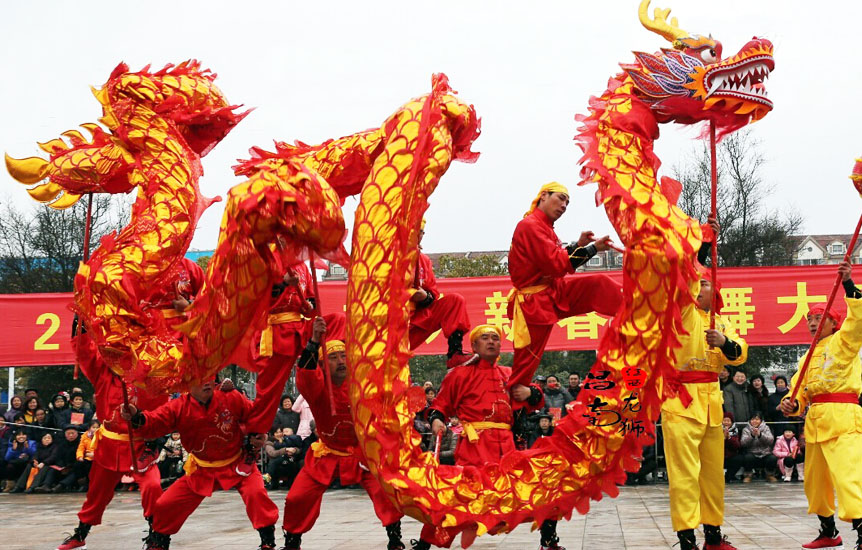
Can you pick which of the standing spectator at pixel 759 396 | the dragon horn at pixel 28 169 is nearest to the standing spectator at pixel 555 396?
the standing spectator at pixel 759 396

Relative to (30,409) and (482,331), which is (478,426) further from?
(30,409)

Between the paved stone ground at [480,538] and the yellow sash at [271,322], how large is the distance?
169cm

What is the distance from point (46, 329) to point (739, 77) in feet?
35.9

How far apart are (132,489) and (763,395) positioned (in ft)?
28.6

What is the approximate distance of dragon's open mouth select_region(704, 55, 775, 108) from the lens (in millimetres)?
3668

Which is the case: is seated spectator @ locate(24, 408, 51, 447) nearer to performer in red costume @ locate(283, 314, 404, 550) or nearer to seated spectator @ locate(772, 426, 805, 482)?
performer in red costume @ locate(283, 314, 404, 550)

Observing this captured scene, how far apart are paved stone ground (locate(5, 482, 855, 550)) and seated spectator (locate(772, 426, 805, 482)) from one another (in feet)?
1.42

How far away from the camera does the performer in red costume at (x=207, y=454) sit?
19.6 feet

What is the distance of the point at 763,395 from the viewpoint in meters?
12.2

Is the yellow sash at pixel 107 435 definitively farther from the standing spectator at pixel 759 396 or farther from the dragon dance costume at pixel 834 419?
the standing spectator at pixel 759 396

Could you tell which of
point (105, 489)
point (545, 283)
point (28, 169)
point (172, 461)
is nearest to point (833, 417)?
point (545, 283)

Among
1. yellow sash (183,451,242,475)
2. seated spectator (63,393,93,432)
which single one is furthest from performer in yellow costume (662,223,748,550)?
seated spectator (63,393,93,432)

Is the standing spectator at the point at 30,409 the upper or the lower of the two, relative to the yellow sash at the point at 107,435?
lower

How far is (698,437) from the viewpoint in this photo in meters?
5.39
